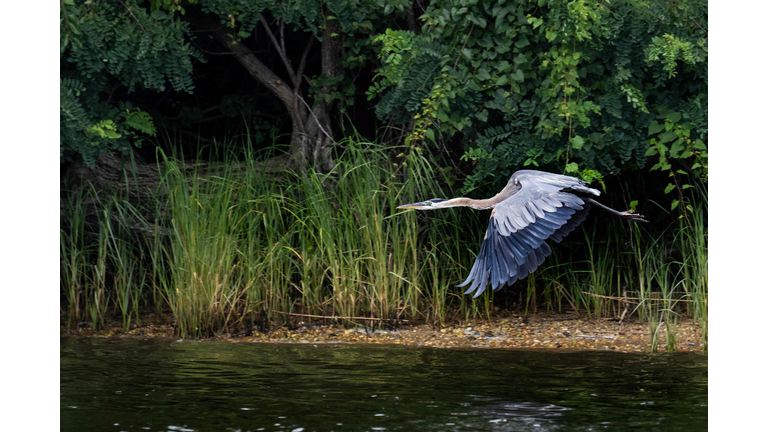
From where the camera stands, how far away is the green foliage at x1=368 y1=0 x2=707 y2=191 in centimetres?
533

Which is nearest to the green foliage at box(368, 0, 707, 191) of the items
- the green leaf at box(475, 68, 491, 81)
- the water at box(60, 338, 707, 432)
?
the green leaf at box(475, 68, 491, 81)

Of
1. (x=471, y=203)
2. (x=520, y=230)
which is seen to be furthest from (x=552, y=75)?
(x=520, y=230)

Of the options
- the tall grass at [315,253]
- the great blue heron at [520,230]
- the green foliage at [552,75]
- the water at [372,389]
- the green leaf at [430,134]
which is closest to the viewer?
the water at [372,389]

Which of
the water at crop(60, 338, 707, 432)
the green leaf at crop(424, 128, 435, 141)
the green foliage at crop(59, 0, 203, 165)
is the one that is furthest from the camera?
the green foliage at crop(59, 0, 203, 165)

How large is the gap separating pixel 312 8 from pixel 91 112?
5.93 feet

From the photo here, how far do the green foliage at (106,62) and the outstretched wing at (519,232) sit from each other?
2.84m

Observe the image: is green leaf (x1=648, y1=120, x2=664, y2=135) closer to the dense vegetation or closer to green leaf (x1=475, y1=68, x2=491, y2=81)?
the dense vegetation

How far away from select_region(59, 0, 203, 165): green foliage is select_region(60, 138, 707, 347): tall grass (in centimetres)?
58

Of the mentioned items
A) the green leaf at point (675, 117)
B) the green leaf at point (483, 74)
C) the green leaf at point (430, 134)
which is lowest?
the green leaf at point (430, 134)

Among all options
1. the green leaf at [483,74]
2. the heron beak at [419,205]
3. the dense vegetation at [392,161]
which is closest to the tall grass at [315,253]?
the dense vegetation at [392,161]

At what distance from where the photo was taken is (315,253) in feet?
19.8

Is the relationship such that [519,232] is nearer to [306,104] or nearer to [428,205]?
[428,205]

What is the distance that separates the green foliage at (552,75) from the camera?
5.33 meters

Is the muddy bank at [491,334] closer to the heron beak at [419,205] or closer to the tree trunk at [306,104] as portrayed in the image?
the heron beak at [419,205]
